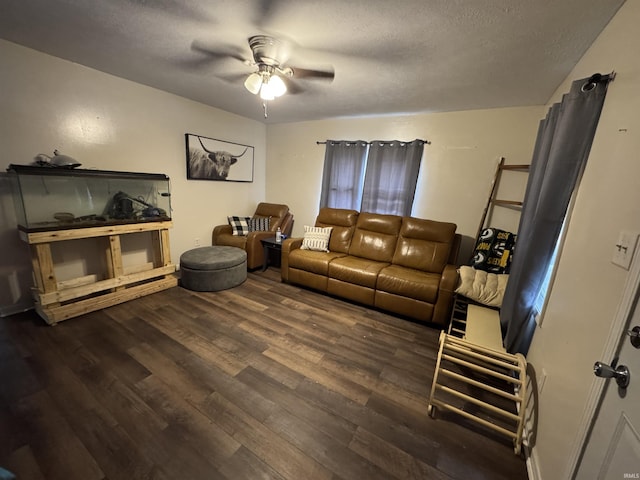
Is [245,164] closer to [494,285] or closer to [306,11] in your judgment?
[306,11]

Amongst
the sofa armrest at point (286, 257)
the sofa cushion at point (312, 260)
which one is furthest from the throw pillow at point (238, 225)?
the sofa cushion at point (312, 260)

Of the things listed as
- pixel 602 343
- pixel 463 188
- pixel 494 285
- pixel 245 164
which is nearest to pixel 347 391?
pixel 602 343

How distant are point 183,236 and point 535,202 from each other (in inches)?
157

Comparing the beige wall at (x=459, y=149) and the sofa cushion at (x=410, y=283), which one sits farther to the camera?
the beige wall at (x=459, y=149)

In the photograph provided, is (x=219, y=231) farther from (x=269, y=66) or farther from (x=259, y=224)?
(x=269, y=66)

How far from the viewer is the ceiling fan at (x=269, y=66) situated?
5.76ft

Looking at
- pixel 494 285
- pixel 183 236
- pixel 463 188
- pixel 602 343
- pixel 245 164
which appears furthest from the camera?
pixel 245 164

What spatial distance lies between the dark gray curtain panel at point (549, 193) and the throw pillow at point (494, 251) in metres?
0.78

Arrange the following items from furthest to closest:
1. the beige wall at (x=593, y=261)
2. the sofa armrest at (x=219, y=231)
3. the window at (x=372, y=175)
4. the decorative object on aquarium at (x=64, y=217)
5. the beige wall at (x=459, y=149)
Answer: the sofa armrest at (x=219, y=231)
the window at (x=372, y=175)
the beige wall at (x=459, y=149)
the decorative object on aquarium at (x=64, y=217)
the beige wall at (x=593, y=261)

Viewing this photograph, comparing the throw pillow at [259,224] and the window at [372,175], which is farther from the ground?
the window at [372,175]

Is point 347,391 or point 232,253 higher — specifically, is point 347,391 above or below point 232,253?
below

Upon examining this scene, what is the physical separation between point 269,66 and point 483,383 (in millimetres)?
2896

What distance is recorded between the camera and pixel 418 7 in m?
1.32

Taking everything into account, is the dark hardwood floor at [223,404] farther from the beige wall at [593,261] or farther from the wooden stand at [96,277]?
the beige wall at [593,261]
